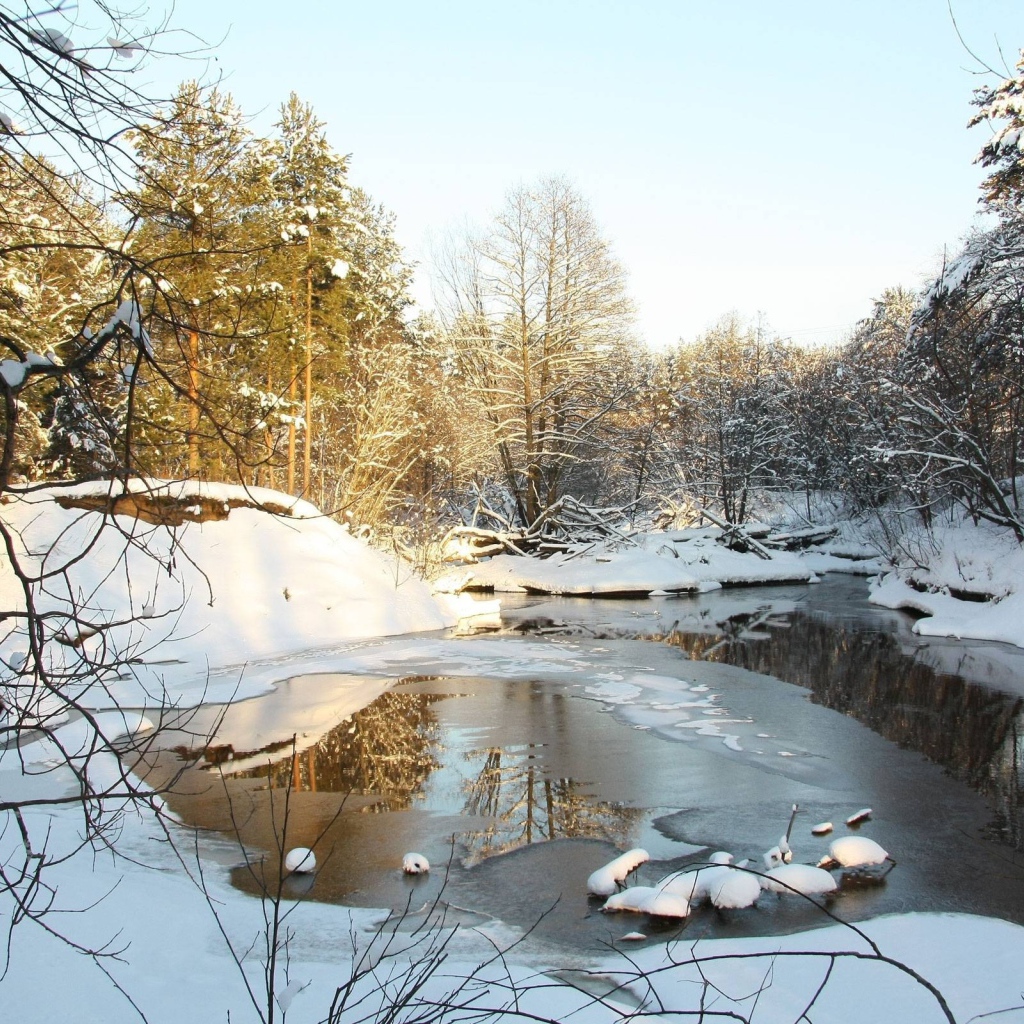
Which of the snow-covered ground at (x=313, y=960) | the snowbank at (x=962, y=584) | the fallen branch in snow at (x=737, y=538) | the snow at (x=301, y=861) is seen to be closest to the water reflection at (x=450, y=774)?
the snow at (x=301, y=861)

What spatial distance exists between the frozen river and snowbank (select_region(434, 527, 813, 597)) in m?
11.2

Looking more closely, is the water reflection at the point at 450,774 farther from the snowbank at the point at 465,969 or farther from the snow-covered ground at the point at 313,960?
the snowbank at the point at 465,969

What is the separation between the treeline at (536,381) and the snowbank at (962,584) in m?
0.82

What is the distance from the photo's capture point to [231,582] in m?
16.6

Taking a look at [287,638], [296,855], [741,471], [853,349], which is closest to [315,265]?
[287,638]

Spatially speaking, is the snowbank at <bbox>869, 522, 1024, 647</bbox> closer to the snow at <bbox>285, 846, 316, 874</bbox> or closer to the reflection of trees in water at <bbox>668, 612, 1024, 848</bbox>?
the reflection of trees in water at <bbox>668, 612, 1024, 848</bbox>

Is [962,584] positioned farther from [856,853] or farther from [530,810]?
[530,810]

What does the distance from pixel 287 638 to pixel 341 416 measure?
53.8ft

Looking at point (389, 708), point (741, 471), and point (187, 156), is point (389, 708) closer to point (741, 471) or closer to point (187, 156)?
point (187, 156)

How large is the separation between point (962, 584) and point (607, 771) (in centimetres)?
1563

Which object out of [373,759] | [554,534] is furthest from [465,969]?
[554,534]

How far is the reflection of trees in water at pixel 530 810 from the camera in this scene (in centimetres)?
688

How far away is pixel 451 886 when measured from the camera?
5.93m

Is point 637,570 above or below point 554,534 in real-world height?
below
